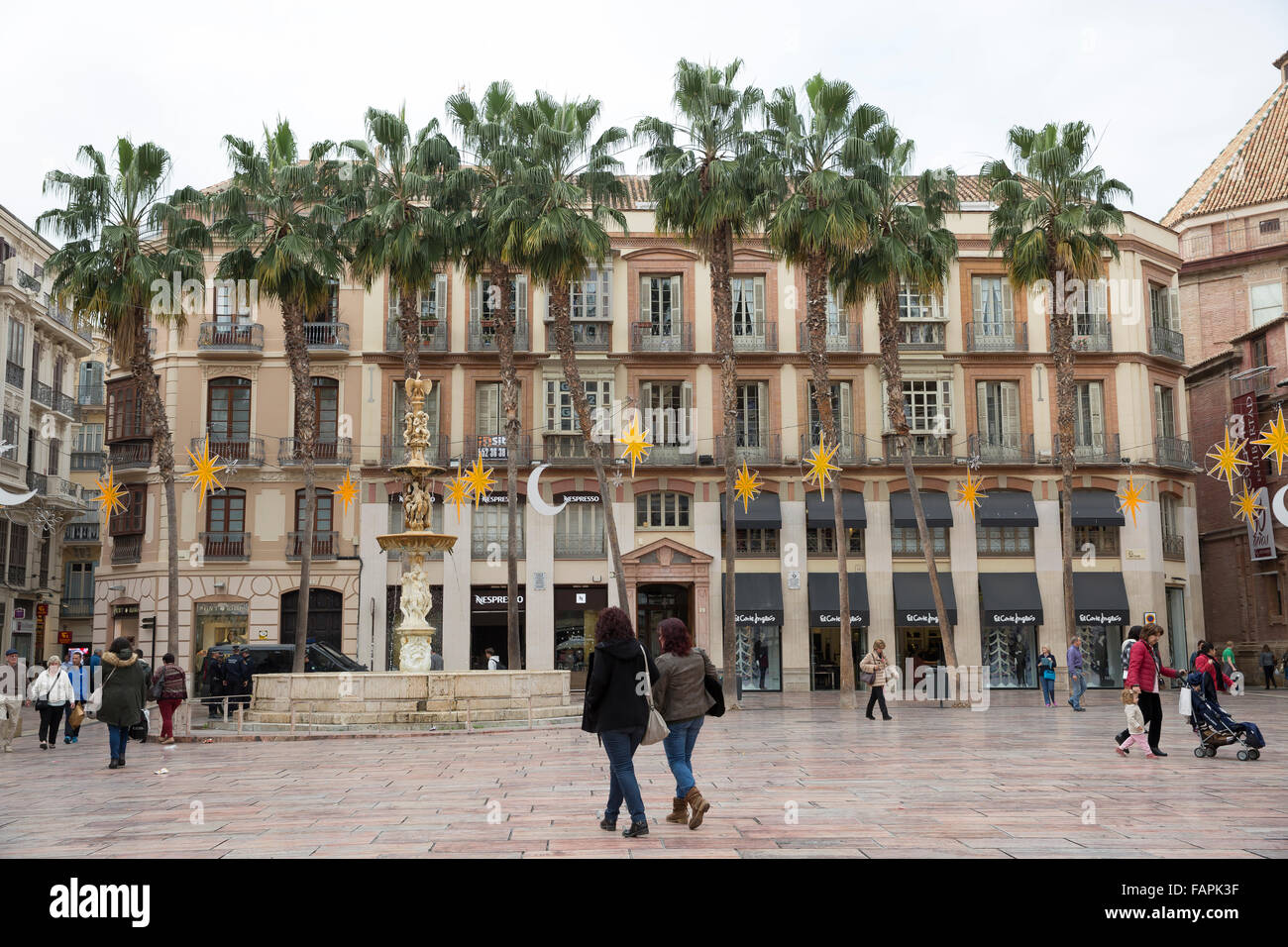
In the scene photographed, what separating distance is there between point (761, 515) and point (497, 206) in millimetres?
13998

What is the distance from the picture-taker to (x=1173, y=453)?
43094mm

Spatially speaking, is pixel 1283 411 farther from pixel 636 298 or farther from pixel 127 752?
pixel 127 752

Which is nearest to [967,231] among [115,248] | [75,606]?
[115,248]

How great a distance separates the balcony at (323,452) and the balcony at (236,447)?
27.6 inches

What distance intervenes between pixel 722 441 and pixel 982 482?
9030 millimetres

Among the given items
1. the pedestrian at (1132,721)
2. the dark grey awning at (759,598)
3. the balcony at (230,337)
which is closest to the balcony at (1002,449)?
the dark grey awning at (759,598)

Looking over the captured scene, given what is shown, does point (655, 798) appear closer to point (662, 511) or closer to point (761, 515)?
point (761, 515)

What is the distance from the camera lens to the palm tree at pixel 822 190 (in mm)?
30438

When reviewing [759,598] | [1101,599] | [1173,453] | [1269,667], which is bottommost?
[1269,667]

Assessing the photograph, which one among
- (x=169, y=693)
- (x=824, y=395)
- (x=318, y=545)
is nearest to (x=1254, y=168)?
(x=824, y=395)

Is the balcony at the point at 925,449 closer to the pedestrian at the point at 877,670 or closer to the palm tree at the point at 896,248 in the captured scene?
the palm tree at the point at 896,248

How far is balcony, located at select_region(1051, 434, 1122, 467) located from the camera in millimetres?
41781

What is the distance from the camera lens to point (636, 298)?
138ft

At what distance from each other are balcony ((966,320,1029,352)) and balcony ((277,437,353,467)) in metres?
21.5
